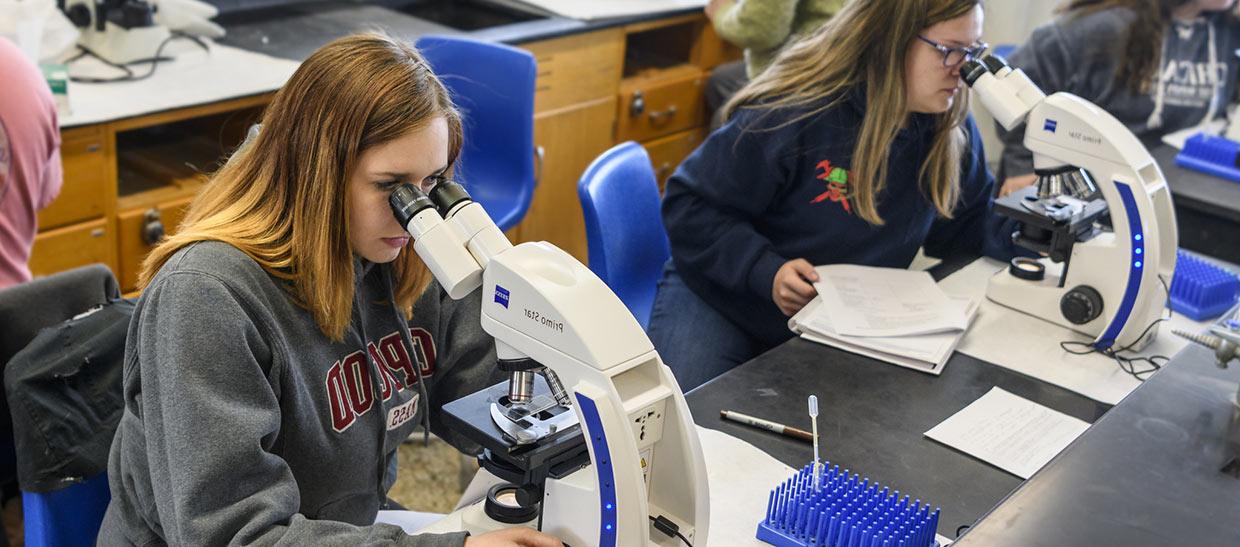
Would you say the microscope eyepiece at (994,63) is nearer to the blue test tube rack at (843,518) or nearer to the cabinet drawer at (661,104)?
the blue test tube rack at (843,518)

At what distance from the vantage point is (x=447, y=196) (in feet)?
3.83

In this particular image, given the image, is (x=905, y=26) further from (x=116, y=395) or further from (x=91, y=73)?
(x=91, y=73)

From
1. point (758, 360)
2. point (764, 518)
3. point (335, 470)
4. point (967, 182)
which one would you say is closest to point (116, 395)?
point (335, 470)

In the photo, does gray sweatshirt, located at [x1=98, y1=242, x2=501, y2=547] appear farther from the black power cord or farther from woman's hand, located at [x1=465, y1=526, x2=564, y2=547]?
the black power cord

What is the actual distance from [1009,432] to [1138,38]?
1.84 meters

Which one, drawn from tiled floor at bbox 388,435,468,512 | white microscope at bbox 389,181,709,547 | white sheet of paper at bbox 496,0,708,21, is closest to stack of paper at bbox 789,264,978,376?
white microscope at bbox 389,181,709,547

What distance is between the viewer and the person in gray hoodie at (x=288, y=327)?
1189mm

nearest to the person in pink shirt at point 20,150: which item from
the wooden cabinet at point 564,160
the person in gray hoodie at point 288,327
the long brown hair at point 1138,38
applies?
the person in gray hoodie at point 288,327

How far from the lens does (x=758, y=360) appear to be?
1.83m

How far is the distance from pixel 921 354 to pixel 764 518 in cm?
54

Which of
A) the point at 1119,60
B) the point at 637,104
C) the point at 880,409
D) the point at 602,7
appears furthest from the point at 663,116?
the point at 880,409

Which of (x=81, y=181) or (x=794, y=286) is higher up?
(x=794, y=286)

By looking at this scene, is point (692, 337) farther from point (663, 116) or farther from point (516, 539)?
point (663, 116)

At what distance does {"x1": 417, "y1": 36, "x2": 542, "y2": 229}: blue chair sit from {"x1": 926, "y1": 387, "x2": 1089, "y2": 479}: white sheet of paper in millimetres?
1401
